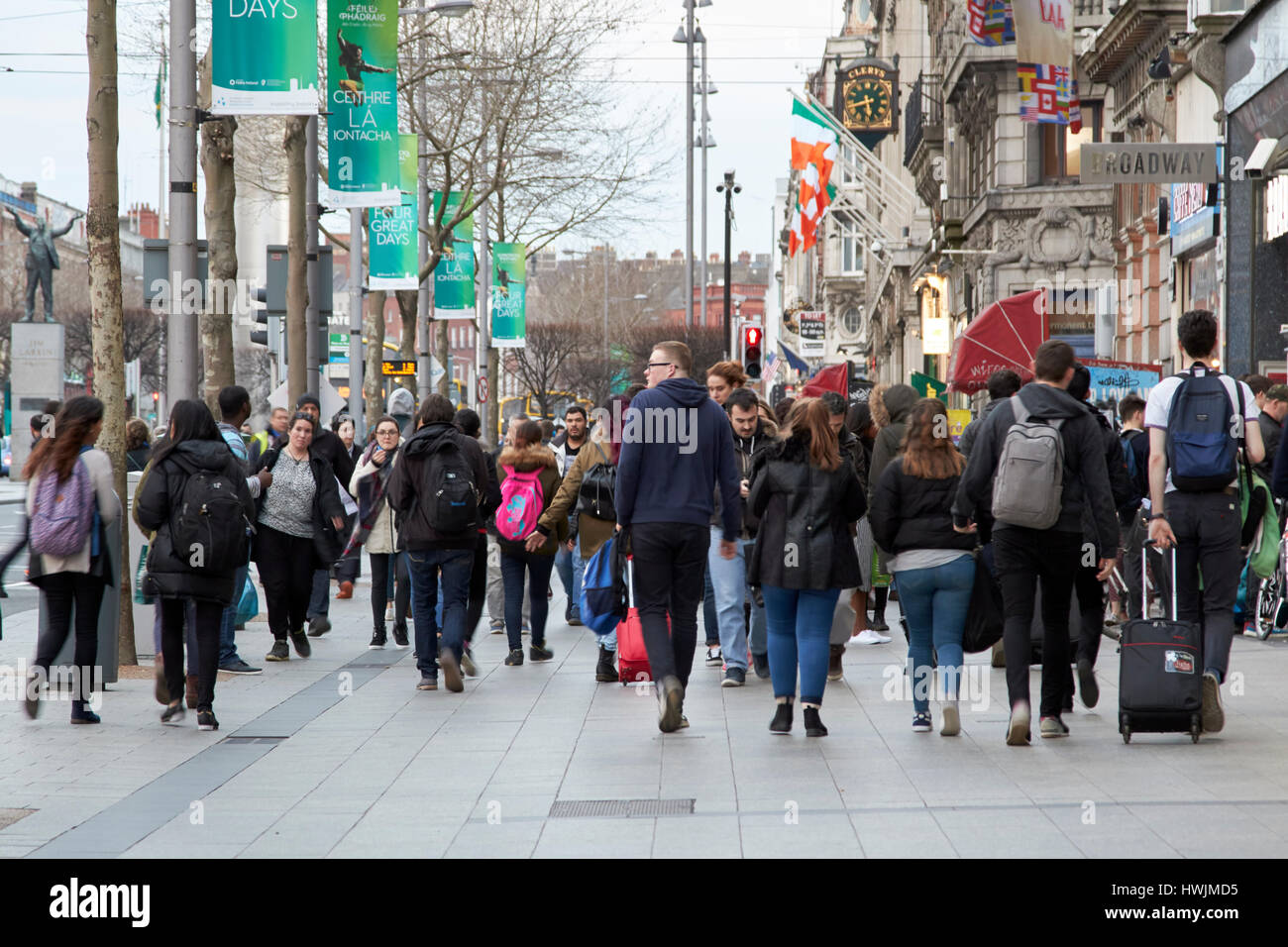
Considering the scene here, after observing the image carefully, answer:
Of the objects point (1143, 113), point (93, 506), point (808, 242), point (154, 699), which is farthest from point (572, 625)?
point (808, 242)

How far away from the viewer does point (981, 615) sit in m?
9.21

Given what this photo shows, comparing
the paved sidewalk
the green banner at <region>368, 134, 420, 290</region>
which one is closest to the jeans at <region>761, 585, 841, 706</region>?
the paved sidewalk

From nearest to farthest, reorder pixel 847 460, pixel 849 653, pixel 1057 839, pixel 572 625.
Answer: pixel 1057 839 → pixel 847 460 → pixel 849 653 → pixel 572 625

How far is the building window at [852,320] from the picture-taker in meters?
82.0

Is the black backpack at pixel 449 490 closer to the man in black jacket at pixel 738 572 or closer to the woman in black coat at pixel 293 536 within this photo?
the man in black jacket at pixel 738 572

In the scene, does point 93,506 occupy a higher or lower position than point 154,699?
higher

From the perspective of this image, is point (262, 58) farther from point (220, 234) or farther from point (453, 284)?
point (453, 284)

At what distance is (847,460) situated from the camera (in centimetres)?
945

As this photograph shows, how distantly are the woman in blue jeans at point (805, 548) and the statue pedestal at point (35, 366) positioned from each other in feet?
59.0

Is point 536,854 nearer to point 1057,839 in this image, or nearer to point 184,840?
point 184,840

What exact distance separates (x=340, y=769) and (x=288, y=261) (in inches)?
499

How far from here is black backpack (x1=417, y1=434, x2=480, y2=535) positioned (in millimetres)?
11406

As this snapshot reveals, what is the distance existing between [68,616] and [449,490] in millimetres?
2574

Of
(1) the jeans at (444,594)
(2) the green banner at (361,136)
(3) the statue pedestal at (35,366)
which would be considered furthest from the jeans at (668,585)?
(3) the statue pedestal at (35,366)
